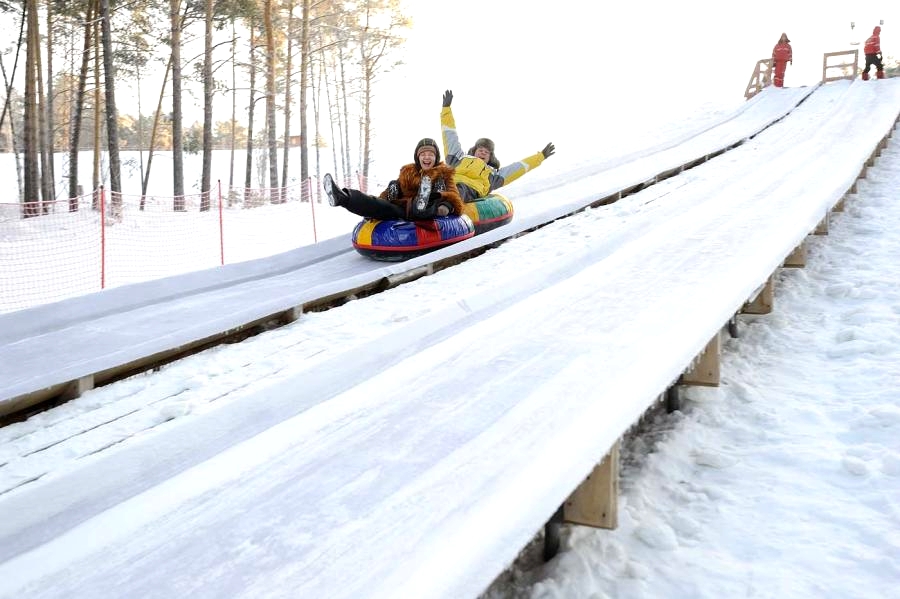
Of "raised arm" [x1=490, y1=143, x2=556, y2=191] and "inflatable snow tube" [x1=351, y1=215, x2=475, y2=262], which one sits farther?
"raised arm" [x1=490, y1=143, x2=556, y2=191]

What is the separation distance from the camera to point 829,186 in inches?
207

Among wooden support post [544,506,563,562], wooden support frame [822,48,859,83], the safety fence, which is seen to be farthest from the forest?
wooden support frame [822,48,859,83]

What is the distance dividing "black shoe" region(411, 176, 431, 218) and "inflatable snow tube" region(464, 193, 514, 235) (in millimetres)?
556

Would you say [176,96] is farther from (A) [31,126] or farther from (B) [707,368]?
(B) [707,368]

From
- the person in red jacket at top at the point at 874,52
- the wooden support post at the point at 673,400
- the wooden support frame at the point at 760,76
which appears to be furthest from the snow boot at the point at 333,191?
the person in red jacket at top at the point at 874,52

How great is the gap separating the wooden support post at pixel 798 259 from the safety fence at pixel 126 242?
491cm

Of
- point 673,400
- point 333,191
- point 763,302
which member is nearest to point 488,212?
point 333,191

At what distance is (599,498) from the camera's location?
185 centimetres

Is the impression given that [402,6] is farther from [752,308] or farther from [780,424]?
[780,424]

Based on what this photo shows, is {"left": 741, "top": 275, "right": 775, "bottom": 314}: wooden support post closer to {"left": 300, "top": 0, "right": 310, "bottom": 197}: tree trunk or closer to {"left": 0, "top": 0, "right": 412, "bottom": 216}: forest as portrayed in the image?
{"left": 0, "top": 0, "right": 412, "bottom": 216}: forest

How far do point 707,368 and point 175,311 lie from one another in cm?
280

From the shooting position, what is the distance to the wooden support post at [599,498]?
71.9 inches

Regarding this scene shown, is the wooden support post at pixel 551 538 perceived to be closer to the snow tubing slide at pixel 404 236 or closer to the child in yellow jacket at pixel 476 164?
the snow tubing slide at pixel 404 236

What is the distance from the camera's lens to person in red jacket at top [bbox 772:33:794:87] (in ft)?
48.1
